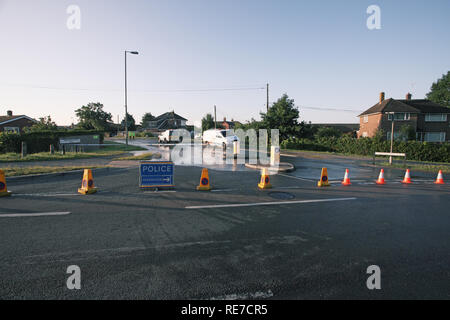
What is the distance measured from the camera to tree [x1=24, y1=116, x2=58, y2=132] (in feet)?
83.5

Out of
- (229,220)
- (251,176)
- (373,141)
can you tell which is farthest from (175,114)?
(229,220)

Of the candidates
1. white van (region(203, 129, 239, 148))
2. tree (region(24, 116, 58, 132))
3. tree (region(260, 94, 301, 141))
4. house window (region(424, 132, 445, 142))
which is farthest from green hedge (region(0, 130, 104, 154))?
house window (region(424, 132, 445, 142))

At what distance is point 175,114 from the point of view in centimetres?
7856

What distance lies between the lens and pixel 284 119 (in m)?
31.2

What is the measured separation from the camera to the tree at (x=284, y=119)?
31.0 meters

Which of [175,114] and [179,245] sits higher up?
[175,114]

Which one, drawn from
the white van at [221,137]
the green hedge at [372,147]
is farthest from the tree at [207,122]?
the green hedge at [372,147]

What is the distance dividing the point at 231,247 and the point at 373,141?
2569 centimetres

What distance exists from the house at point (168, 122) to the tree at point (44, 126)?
44762 mm

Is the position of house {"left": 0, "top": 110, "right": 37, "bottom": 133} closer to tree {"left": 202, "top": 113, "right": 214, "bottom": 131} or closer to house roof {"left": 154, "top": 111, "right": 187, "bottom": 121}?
tree {"left": 202, "top": 113, "right": 214, "bottom": 131}

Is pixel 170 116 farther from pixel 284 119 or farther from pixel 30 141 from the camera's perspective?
pixel 30 141

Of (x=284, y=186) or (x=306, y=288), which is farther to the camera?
(x=284, y=186)
